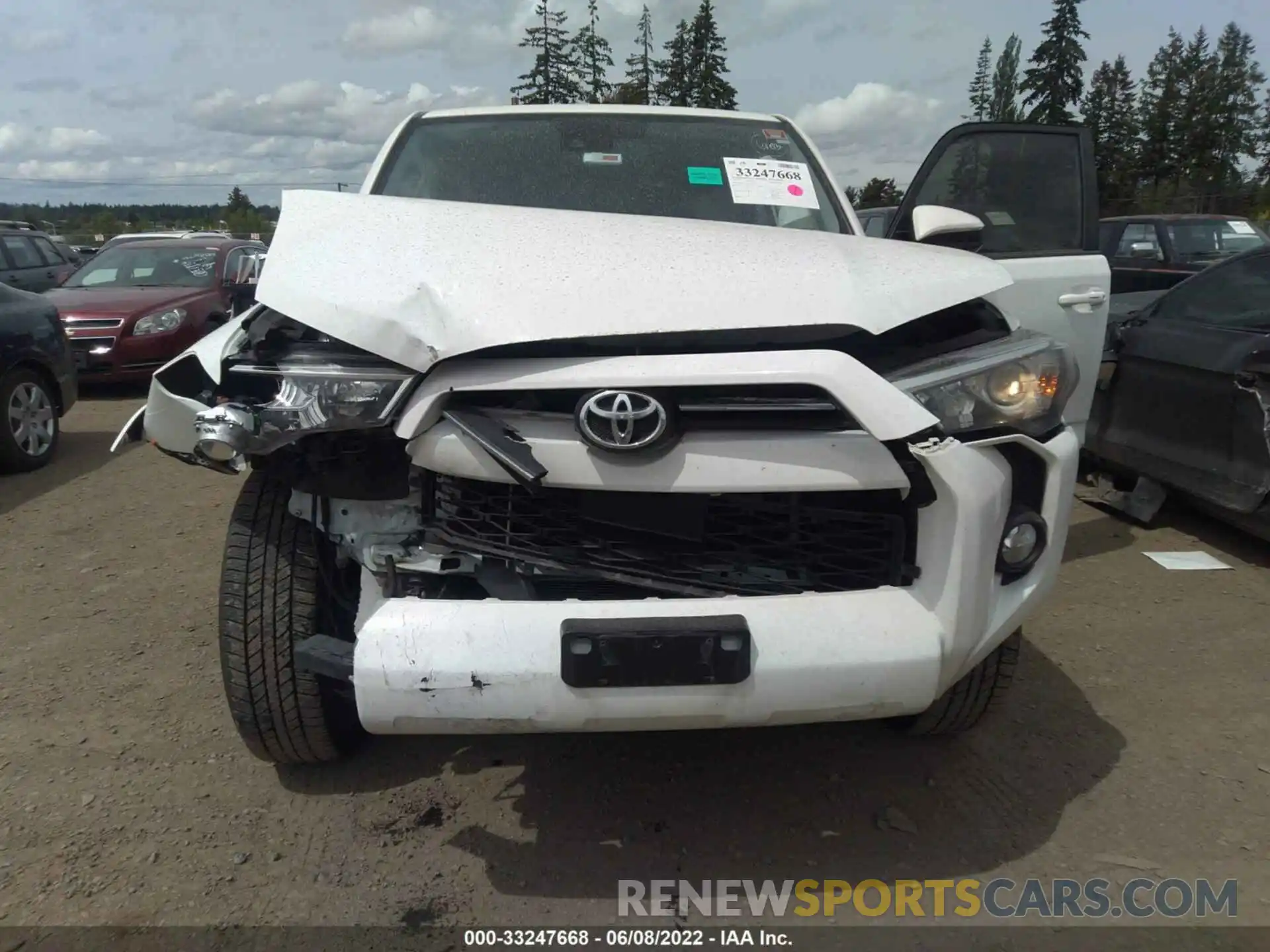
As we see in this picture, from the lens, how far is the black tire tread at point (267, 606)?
2.25m

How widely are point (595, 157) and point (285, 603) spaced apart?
6.60ft

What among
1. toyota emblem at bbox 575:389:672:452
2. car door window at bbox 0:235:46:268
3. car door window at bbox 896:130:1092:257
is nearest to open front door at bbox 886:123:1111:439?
car door window at bbox 896:130:1092:257

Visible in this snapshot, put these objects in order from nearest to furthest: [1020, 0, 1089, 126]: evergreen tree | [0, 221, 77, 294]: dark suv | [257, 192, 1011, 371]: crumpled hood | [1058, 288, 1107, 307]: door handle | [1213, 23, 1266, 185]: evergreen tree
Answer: [257, 192, 1011, 371]: crumpled hood, [1058, 288, 1107, 307]: door handle, [0, 221, 77, 294]: dark suv, [1020, 0, 1089, 126]: evergreen tree, [1213, 23, 1266, 185]: evergreen tree

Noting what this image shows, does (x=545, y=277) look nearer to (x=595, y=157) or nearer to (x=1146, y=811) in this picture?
(x=595, y=157)

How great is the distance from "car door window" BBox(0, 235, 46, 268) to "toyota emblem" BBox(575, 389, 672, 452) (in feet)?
40.5

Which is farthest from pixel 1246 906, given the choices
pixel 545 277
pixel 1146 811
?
pixel 545 277

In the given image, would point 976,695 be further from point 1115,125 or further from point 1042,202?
point 1115,125

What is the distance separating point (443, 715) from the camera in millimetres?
1887

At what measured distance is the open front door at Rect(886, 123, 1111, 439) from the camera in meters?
3.64

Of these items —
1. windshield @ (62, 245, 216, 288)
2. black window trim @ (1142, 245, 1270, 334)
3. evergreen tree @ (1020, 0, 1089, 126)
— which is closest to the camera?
black window trim @ (1142, 245, 1270, 334)

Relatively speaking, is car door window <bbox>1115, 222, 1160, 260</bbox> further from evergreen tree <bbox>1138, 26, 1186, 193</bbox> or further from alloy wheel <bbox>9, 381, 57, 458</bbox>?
evergreen tree <bbox>1138, 26, 1186, 193</bbox>

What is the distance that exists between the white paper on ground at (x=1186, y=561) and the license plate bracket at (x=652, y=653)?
3441 millimetres

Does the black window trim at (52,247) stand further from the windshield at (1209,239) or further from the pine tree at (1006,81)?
the pine tree at (1006,81)

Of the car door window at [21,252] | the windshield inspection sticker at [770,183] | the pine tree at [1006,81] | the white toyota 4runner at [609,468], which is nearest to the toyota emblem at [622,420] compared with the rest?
the white toyota 4runner at [609,468]
